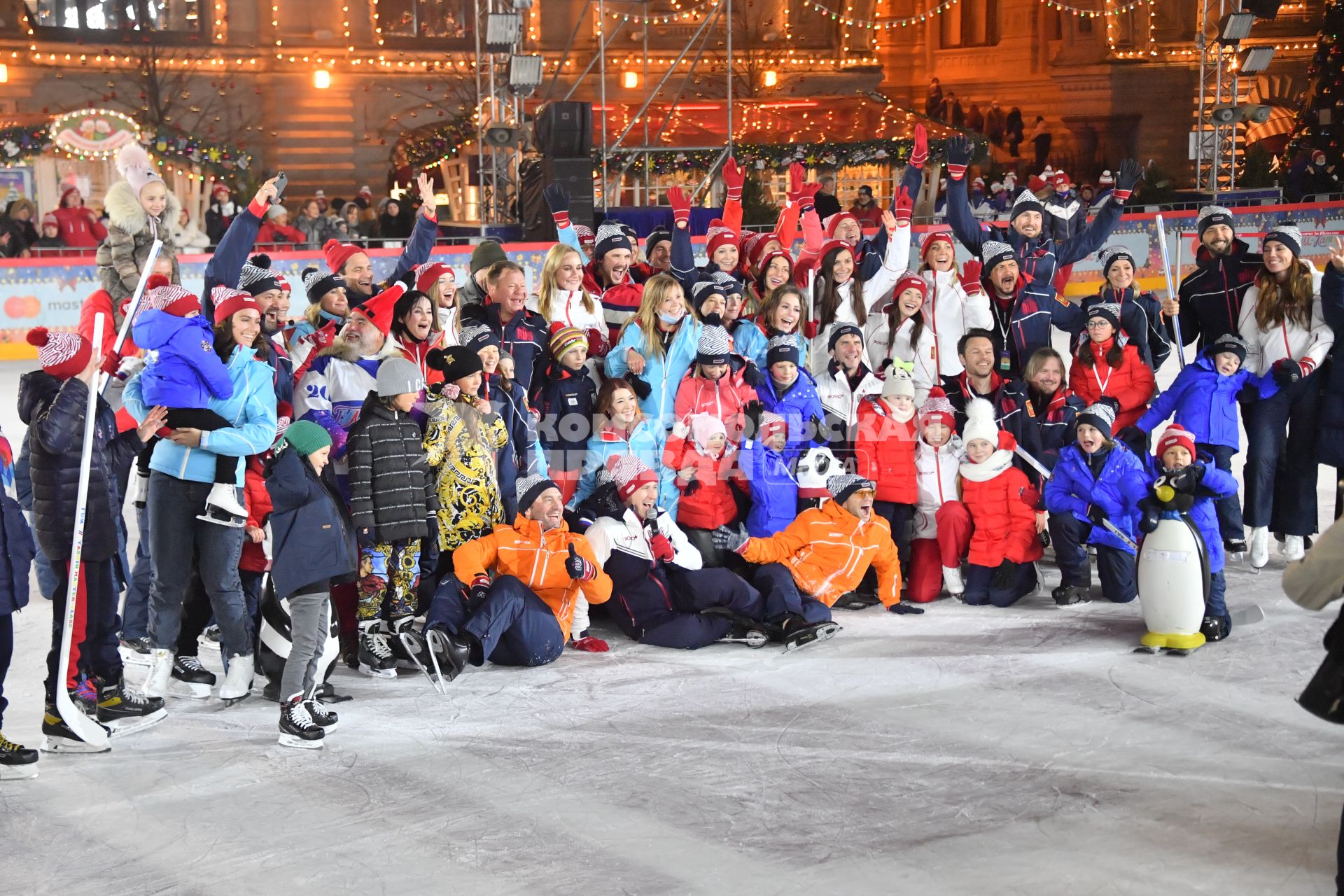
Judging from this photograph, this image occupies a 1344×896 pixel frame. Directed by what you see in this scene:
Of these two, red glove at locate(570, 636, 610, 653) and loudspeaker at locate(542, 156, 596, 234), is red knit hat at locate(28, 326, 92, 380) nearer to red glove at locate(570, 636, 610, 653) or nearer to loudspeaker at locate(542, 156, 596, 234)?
red glove at locate(570, 636, 610, 653)

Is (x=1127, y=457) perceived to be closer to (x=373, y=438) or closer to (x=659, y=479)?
(x=659, y=479)

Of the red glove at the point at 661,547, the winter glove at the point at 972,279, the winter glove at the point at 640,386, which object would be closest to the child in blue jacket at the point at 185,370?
the red glove at the point at 661,547

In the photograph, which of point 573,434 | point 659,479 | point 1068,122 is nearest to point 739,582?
point 659,479

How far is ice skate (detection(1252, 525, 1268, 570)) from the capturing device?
7.64 m

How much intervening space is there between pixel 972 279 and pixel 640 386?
1997 mm

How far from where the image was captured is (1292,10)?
30938 mm

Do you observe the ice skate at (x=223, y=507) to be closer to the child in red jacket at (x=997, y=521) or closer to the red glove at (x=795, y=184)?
the child in red jacket at (x=997, y=521)

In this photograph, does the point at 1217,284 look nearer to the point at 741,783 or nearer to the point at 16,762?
the point at 741,783

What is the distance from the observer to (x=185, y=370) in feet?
17.9

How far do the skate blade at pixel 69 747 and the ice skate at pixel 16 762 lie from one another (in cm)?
13

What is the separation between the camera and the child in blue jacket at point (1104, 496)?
697 cm

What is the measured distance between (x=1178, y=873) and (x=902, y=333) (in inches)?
169

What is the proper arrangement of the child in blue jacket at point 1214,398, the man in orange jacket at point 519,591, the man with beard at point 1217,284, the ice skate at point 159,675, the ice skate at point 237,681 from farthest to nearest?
1. the man with beard at point 1217,284
2. the child in blue jacket at point 1214,398
3. the man in orange jacket at point 519,591
4. the ice skate at point 237,681
5. the ice skate at point 159,675

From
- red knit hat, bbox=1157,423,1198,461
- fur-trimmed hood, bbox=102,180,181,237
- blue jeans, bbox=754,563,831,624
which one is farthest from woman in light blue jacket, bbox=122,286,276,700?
red knit hat, bbox=1157,423,1198,461
